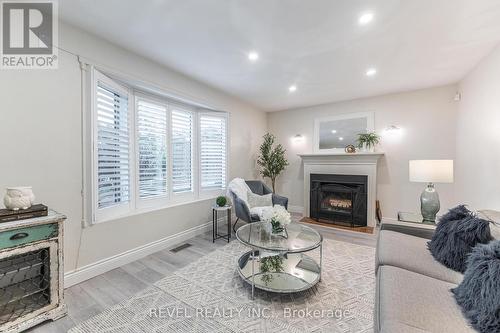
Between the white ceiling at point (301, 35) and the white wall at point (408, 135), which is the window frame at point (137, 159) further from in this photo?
the white wall at point (408, 135)

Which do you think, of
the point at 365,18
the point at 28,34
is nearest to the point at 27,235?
the point at 28,34

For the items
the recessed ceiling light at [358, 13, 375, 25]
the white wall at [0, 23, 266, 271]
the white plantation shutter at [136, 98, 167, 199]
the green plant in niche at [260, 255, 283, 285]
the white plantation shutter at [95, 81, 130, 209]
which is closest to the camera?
the white wall at [0, 23, 266, 271]

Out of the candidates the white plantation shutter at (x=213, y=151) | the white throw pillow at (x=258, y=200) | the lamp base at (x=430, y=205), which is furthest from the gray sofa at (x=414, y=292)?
the white plantation shutter at (x=213, y=151)

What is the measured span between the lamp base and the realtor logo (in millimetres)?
4384

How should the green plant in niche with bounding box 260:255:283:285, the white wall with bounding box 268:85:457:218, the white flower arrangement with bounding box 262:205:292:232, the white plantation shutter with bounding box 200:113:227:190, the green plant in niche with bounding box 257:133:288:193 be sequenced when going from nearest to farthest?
the green plant in niche with bounding box 260:255:283:285
the white flower arrangement with bounding box 262:205:292:232
the white wall with bounding box 268:85:457:218
the white plantation shutter with bounding box 200:113:227:190
the green plant in niche with bounding box 257:133:288:193

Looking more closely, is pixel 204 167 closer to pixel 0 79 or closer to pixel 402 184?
pixel 0 79

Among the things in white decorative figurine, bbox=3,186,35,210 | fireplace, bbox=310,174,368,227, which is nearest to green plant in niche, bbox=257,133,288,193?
fireplace, bbox=310,174,368,227

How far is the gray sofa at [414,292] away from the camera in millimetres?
1014

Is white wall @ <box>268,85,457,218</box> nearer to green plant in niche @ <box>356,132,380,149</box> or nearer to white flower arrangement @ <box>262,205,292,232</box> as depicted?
green plant in niche @ <box>356,132,380,149</box>

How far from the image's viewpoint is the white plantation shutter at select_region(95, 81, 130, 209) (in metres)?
2.40

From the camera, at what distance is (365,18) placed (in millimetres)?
1975

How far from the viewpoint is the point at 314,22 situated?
204cm

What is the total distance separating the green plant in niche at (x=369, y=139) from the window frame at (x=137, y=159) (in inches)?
108

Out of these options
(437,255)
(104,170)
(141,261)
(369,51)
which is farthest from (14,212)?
(369,51)
